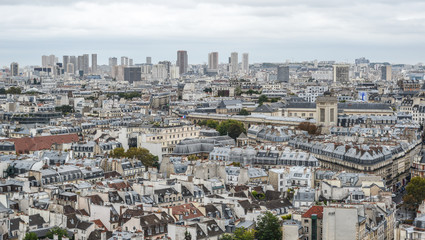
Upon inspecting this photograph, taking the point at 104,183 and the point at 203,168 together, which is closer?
the point at 104,183

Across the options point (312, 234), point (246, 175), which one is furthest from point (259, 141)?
point (312, 234)

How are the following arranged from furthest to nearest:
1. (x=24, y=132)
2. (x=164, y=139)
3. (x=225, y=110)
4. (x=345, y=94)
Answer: (x=345, y=94)
(x=225, y=110)
(x=24, y=132)
(x=164, y=139)

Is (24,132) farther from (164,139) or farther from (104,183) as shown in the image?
(104,183)

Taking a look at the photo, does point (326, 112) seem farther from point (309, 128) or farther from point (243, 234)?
point (243, 234)

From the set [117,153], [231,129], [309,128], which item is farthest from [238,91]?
[117,153]

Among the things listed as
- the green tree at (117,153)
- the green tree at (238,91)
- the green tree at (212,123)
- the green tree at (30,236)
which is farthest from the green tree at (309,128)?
the green tree at (238,91)

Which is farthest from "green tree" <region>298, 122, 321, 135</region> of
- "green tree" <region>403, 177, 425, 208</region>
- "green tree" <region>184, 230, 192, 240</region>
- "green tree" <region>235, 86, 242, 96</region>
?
"green tree" <region>235, 86, 242, 96</region>
